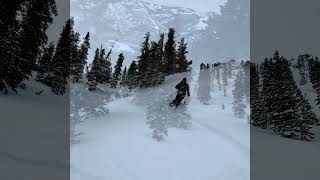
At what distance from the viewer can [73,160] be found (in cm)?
1469

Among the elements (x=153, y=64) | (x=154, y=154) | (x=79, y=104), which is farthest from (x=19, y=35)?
(x=153, y=64)

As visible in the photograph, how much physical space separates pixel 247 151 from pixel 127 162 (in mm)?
6466

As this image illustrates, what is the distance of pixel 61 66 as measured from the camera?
4262cm

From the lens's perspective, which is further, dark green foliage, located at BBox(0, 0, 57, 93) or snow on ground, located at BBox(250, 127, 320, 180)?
dark green foliage, located at BBox(0, 0, 57, 93)

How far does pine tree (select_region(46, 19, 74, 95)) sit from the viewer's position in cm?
3989

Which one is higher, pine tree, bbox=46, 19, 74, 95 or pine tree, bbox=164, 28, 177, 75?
pine tree, bbox=164, 28, 177, 75

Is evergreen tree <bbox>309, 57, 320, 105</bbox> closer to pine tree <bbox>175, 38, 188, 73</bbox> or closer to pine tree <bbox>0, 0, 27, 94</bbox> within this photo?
pine tree <bbox>175, 38, 188, 73</bbox>

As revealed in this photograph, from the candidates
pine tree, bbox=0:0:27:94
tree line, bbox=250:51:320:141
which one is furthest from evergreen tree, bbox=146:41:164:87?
pine tree, bbox=0:0:27:94

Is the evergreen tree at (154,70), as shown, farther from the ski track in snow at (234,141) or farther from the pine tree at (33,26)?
the ski track in snow at (234,141)

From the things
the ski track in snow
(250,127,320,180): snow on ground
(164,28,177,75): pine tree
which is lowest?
(250,127,320,180): snow on ground

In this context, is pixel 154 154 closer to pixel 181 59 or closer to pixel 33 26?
pixel 33 26

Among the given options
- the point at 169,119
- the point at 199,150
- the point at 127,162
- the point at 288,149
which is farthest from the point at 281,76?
the point at 127,162

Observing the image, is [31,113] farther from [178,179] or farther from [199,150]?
[178,179]

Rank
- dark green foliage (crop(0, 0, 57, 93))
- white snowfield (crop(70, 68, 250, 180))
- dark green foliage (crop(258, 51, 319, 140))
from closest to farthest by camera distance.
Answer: white snowfield (crop(70, 68, 250, 180))
dark green foliage (crop(0, 0, 57, 93))
dark green foliage (crop(258, 51, 319, 140))
